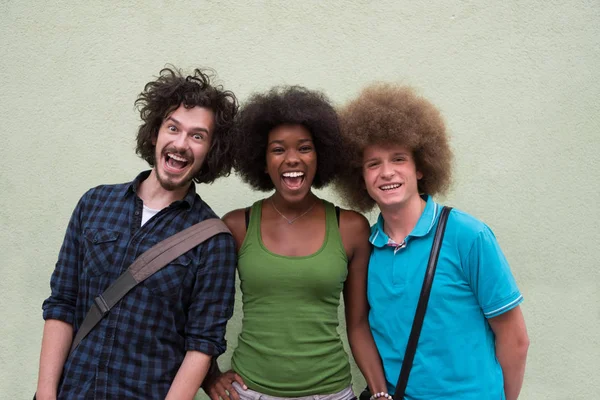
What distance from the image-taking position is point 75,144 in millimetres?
3590

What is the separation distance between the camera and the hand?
270 centimetres

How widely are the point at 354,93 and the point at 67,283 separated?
2220 millimetres

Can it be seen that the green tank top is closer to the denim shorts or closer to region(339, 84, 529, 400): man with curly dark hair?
the denim shorts

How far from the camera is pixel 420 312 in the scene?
2.43m

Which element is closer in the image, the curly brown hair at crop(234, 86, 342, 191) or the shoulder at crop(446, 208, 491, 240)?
the shoulder at crop(446, 208, 491, 240)

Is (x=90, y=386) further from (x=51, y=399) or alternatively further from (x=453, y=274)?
(x=453, y=274)

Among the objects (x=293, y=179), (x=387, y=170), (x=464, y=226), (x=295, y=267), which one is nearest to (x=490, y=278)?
(x=464, y=226)

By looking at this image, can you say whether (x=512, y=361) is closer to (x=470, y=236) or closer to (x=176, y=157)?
(x=470, y=236)

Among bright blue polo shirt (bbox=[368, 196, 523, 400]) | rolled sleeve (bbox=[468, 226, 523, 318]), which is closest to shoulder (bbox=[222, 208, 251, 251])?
bright blue polo shirt (bbox=[368, 196, 523, 400])

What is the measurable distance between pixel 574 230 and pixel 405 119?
5.54ft

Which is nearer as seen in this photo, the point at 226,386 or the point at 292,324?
the point at 292,324

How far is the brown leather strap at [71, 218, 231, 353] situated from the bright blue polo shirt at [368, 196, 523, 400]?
1.12 meters

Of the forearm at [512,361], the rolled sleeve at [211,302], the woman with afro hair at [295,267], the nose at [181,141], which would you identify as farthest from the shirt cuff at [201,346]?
the forearm at [512,361]

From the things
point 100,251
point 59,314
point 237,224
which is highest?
point 237,224
